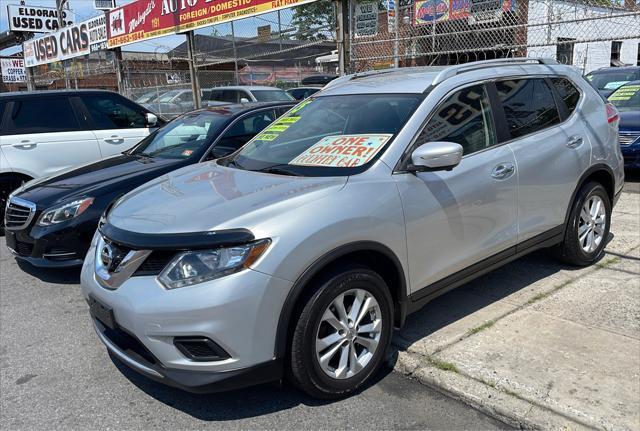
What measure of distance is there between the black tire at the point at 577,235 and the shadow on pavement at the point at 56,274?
4.47 m

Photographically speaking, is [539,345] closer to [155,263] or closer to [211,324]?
[211,324]

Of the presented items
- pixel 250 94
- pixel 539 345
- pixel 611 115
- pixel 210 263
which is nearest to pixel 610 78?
pixel 250 94

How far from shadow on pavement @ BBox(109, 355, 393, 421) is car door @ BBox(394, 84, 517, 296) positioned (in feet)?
2.87

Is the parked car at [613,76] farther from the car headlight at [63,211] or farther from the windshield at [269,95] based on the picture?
the car headlight at [63,211]

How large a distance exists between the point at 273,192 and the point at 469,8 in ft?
21.4

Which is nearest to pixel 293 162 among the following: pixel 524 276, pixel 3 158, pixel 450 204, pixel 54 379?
pixel 450 204

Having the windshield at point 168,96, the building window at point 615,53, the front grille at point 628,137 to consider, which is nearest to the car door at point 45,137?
the front grille at point 628,137

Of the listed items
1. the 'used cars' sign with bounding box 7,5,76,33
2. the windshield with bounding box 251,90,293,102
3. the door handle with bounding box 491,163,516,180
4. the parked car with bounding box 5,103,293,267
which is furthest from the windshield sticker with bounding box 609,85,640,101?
the 'used cars' sign with bounding box 7,5,76,33

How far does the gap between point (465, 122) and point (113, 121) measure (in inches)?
231

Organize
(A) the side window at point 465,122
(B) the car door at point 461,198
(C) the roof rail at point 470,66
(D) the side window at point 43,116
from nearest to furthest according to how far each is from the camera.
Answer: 1. (B) the car door at point 461,198
2. (A) the side window at point 465,122
3. (C) the roof rail at point 470,66
4. (D) the side window at point 43,116

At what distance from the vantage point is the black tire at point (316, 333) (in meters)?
2.79

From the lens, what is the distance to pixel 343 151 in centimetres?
346

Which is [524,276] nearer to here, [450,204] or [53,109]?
[450,204]

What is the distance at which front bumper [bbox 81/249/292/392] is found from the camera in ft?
8.49
